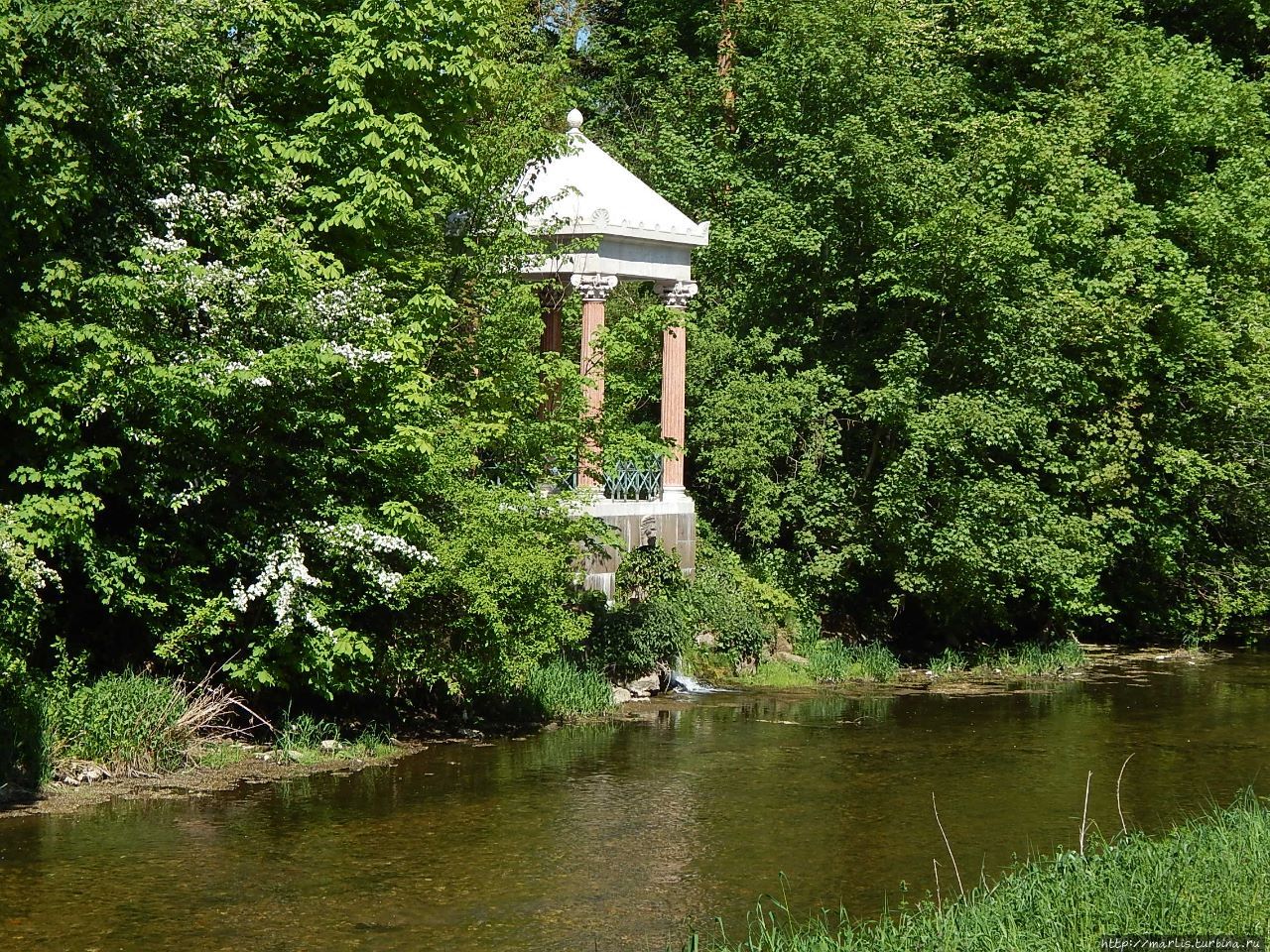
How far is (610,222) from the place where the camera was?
66.9ft

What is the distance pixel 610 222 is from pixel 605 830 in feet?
34.8

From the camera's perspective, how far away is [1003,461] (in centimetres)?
2277

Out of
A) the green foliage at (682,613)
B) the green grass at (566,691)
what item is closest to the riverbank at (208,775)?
the green grass at (566,691)

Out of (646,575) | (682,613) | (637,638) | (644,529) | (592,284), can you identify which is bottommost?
(637,638)

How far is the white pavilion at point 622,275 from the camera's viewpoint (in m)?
20.1

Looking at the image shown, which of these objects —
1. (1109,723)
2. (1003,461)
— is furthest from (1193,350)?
(1109,723)

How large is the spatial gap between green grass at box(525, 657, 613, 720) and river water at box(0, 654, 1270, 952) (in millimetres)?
627

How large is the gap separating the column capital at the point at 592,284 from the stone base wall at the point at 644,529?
2848 millimetres

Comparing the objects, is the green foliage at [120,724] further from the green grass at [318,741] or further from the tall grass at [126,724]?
the green grass at [318,741]

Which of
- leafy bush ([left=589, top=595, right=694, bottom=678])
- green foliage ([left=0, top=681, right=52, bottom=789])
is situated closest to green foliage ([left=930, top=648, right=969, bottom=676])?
leafy bush ([left=589, top=595, right=694, bottom=678])

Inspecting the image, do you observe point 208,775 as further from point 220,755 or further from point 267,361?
point 267,361

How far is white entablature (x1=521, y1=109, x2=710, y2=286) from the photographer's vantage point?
66.0 feet

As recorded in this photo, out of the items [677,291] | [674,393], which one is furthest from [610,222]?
[674,393]

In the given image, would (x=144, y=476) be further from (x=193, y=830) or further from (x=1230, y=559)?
(x=1230, y=559)
